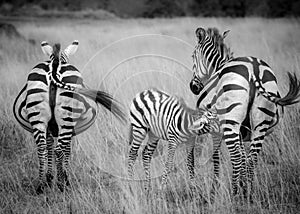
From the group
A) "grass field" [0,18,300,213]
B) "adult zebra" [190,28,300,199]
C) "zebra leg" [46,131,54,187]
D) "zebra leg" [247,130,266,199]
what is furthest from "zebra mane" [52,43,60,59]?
"zebra leg" [247,130,266,199]

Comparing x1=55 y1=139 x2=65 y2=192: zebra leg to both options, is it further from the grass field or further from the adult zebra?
the adult zebra

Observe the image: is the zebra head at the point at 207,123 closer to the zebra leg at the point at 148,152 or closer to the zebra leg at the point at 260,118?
the zebra leg at the point at 260,118

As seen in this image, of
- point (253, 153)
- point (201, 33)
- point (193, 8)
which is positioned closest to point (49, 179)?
point (253, 153)

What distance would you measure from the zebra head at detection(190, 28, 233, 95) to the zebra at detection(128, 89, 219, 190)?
638 millimetres

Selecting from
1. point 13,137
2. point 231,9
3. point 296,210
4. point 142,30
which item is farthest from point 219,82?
point 231,9

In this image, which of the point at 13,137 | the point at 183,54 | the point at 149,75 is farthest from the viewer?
the point at 183,54

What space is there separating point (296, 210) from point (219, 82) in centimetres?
169

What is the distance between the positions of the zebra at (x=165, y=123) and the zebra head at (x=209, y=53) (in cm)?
64

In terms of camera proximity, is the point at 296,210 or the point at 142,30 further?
the point at 142,30

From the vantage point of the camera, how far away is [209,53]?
4.86 meters

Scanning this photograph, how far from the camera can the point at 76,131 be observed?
4988 millimetres

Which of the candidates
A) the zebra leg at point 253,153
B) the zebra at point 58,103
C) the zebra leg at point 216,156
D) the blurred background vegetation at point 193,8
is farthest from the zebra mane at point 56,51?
the blurred background vegetation at point 193,8

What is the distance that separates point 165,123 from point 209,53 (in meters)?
1.14

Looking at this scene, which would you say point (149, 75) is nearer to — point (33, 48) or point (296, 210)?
point (296, 210)
